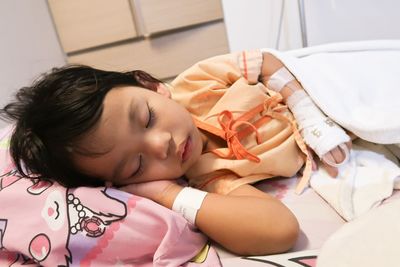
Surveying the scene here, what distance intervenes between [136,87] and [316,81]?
39cm

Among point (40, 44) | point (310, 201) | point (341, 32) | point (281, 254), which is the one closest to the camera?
point (281, 254)

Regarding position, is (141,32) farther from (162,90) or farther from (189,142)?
(189,142)

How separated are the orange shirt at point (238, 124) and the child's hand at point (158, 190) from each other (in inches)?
4.3

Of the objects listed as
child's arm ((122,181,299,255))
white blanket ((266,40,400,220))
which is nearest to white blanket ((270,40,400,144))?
white blanket ((266,40,400,220))

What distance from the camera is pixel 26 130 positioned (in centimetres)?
65

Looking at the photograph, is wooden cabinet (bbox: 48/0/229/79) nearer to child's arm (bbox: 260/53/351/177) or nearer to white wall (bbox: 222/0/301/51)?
white wall (bbox: 222/0/301/51)

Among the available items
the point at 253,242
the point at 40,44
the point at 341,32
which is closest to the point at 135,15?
the point at 40,44

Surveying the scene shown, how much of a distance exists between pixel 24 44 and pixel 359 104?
1.27 meters

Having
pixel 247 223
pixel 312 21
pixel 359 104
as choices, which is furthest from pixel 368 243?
pixel 312 21

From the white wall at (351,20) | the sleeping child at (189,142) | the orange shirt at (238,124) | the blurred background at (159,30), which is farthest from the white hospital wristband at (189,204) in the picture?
the blurred background at (159,30)

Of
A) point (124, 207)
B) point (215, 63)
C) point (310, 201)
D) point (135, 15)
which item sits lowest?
point (310, 201)

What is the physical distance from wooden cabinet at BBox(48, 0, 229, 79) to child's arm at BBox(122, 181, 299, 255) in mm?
1203

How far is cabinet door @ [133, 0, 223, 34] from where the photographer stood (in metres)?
1.65

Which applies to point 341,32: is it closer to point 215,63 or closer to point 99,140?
point 215,63
